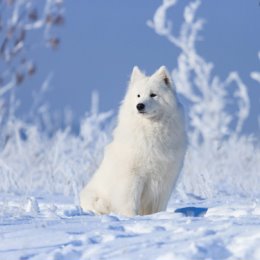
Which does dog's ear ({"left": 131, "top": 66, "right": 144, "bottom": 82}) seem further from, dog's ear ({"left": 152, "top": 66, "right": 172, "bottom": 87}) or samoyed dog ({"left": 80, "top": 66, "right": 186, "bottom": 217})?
dog's ear ({"left": 152, "top": 66, "right": 172, "bottom": 87})

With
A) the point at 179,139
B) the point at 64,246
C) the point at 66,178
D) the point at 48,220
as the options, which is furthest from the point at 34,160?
the point at 64,246

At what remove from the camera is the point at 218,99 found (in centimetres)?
1819

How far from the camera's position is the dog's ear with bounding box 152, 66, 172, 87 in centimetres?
711

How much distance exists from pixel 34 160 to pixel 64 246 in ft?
33.1

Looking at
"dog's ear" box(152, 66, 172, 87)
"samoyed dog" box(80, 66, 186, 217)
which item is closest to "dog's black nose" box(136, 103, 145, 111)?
"samoyed dog" box(80, 66, 186, 217)

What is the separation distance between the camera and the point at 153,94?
6.97 m

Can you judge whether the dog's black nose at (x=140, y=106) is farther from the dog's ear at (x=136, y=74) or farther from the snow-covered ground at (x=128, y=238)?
the snow-covered ground at (x=128, y=238)

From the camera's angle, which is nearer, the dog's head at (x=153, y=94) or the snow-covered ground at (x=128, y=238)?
the snow-covered ground at (x=128, y=238)

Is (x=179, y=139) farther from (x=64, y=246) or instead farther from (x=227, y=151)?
(x=227, y=151)

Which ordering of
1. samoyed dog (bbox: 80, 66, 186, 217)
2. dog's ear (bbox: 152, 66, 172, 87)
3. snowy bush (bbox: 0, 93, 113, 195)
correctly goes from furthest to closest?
snowy bush (bbox: 0, 93, 113, 195) → dog's ear (bbox: 152, 66, 172, 87) → samoyed dog (bbox: 80, 66, 186, 217)

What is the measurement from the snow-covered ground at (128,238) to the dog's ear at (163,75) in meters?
2.26

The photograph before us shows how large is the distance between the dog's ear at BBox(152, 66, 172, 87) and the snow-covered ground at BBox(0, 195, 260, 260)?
2260 millimetres

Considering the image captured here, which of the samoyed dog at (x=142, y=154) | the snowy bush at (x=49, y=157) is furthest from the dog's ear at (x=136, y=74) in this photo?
the snowy bush at (x=49, y=157)

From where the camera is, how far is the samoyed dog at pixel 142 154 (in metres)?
6.75
